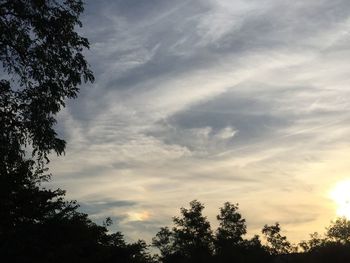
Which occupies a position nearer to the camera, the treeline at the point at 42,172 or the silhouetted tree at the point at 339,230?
the treeline at the point at 42,172

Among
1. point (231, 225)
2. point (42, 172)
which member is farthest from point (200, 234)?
point (42, 172)

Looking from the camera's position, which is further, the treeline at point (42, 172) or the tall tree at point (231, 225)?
the tall tree at point (231, 225)

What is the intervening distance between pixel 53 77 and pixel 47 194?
2541cm

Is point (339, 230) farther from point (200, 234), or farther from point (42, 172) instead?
point (42, 172)

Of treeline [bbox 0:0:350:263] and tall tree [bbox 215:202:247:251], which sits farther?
tall tree [bbox 215:202:247:251]

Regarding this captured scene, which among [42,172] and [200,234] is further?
[200,234]

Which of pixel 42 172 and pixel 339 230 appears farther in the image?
pixel 339 230

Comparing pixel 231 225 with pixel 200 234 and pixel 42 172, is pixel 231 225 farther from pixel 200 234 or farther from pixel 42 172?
pixel 42 172

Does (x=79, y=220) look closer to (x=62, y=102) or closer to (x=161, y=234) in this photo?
(x=62, y=102)

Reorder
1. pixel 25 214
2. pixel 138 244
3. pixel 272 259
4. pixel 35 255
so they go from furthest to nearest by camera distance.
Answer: pixel 272 259 < pixel 138 244 < pixel 25 214 < pixel 35 255

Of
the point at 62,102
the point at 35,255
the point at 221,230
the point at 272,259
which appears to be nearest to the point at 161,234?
the point at 221,230

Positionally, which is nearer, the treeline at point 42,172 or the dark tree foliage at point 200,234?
the treeline at point 42,172

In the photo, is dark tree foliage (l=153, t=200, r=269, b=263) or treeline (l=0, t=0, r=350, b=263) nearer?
treeline (l=0, t=0, r=350, b=263)

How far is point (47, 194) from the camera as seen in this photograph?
→ 138 feet
